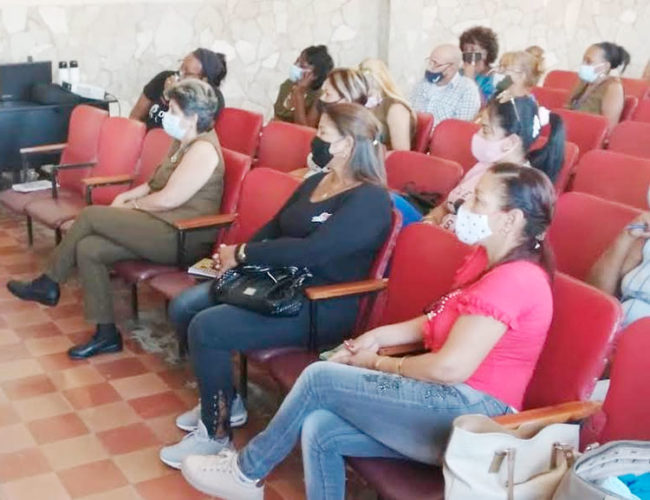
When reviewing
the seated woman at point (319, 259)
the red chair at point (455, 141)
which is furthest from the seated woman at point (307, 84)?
the seated woman at point (319, 259)

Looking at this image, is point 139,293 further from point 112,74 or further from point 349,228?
point 112,74

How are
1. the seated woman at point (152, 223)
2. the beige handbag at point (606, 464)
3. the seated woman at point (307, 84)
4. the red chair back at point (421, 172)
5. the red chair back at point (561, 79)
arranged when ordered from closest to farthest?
the beige handbag at point (606, 464) → the red chair back at point (421, 172) → the seated woman at point (152, 223) → the seated woman at point (307, 84) → the red chair back at point (561, 79)

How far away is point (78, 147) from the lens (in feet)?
15.3

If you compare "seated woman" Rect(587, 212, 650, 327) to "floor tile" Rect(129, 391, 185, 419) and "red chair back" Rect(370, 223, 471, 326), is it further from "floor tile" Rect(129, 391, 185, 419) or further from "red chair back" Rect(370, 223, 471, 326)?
"floor tile" Rect(129, 391, 185, 419)

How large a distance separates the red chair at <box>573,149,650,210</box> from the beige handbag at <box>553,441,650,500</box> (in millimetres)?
1654

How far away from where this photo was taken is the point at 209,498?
254cm

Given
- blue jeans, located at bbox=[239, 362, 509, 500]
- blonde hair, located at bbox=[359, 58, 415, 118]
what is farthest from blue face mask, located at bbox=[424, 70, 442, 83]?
blue jeans, located at bbox=[239, 362, 509, 500]

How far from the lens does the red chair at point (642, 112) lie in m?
4.96

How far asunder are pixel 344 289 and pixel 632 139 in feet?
6.93

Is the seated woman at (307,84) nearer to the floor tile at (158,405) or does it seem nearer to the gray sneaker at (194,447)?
the floor tile at (158,405)

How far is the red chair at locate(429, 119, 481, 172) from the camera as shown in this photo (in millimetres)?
3975

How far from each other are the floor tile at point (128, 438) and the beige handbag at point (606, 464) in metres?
1.61

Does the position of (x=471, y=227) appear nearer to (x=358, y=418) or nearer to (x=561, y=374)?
(x=561, y=374)

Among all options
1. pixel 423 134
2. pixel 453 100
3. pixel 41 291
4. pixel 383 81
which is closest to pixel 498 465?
pixel 41 291
